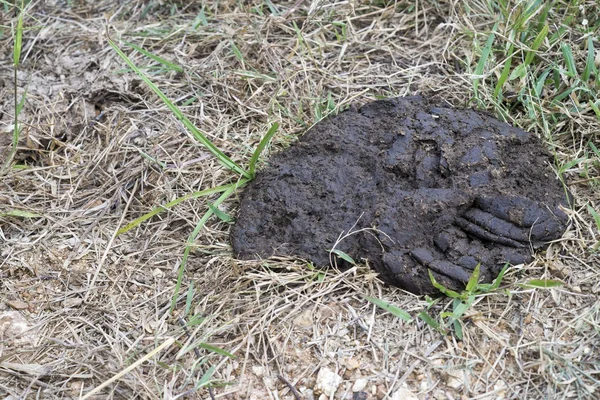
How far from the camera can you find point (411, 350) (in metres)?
1.84

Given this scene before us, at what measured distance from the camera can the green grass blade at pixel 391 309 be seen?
6.11 feet

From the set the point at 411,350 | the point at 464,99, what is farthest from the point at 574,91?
the point at 411,350

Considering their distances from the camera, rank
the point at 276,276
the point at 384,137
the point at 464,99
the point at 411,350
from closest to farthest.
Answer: the point at 411,350 < the point at 276,276 < the point at 384,137 < the point at 464,99

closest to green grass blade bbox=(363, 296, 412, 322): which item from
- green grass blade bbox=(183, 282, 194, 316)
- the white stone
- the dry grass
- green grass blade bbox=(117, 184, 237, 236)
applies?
the dry grass

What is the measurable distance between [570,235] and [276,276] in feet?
3.19

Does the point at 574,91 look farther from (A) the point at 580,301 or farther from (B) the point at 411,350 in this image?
(B) the point at 411,350

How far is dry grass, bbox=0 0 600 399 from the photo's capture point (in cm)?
182

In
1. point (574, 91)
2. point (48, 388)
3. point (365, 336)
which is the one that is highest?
point (574, 91)

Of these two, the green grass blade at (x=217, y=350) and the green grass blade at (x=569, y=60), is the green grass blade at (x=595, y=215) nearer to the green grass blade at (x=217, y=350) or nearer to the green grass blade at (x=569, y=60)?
the green grass blade at (x=569, y=60)

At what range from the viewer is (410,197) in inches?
81.0

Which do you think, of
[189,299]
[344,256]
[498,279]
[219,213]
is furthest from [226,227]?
[498,279]

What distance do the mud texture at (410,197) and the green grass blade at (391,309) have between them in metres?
0.10

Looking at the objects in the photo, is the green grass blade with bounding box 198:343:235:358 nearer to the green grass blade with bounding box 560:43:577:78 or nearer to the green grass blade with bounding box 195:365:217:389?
the green grass blade with bounding box 195:365:217:389

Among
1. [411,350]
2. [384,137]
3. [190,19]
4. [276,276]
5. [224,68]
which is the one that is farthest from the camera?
[190,19]
